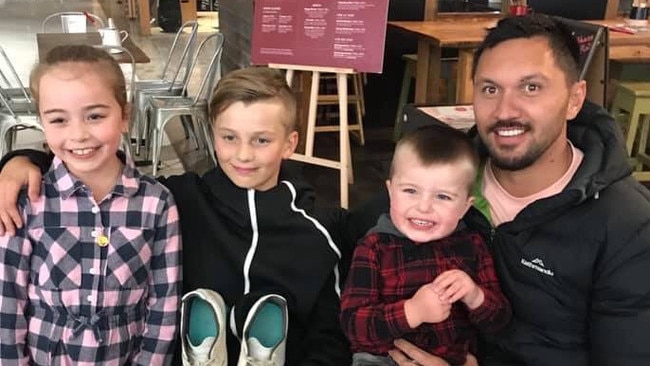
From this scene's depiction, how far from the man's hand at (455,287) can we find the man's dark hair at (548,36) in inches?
23.1

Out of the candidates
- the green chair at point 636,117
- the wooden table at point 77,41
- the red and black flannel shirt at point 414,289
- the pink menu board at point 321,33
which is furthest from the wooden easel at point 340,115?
the red and black flannel shirt at point 414,289

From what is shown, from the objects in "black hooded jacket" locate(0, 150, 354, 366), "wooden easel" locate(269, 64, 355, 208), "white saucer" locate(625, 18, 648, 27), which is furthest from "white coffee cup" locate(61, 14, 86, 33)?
"white saucer" locate(625, 18, 648, 27)

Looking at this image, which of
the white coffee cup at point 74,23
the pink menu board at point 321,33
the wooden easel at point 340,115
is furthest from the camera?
the white coffee cup at point 74,23

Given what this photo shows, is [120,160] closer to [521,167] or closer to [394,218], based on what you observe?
[394,218]

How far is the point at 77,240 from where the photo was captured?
4.87 feet

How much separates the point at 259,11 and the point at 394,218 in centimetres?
280

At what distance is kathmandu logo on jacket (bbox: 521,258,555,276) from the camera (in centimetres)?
154

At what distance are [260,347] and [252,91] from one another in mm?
576

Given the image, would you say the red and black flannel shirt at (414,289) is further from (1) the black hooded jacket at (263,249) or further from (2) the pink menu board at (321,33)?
(2) the pink menu board at (321,33)

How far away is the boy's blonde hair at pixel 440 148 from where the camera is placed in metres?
1.50

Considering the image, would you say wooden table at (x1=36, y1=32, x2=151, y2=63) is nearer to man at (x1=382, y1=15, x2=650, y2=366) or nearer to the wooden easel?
the wooden easel

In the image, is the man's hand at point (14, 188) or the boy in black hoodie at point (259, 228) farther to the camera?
the boy in black hoodie at point (259, 228)

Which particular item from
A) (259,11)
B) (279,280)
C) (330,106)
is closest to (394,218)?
(279,280)

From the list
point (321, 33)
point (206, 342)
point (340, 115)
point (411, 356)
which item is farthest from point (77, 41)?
point (411, 356)
